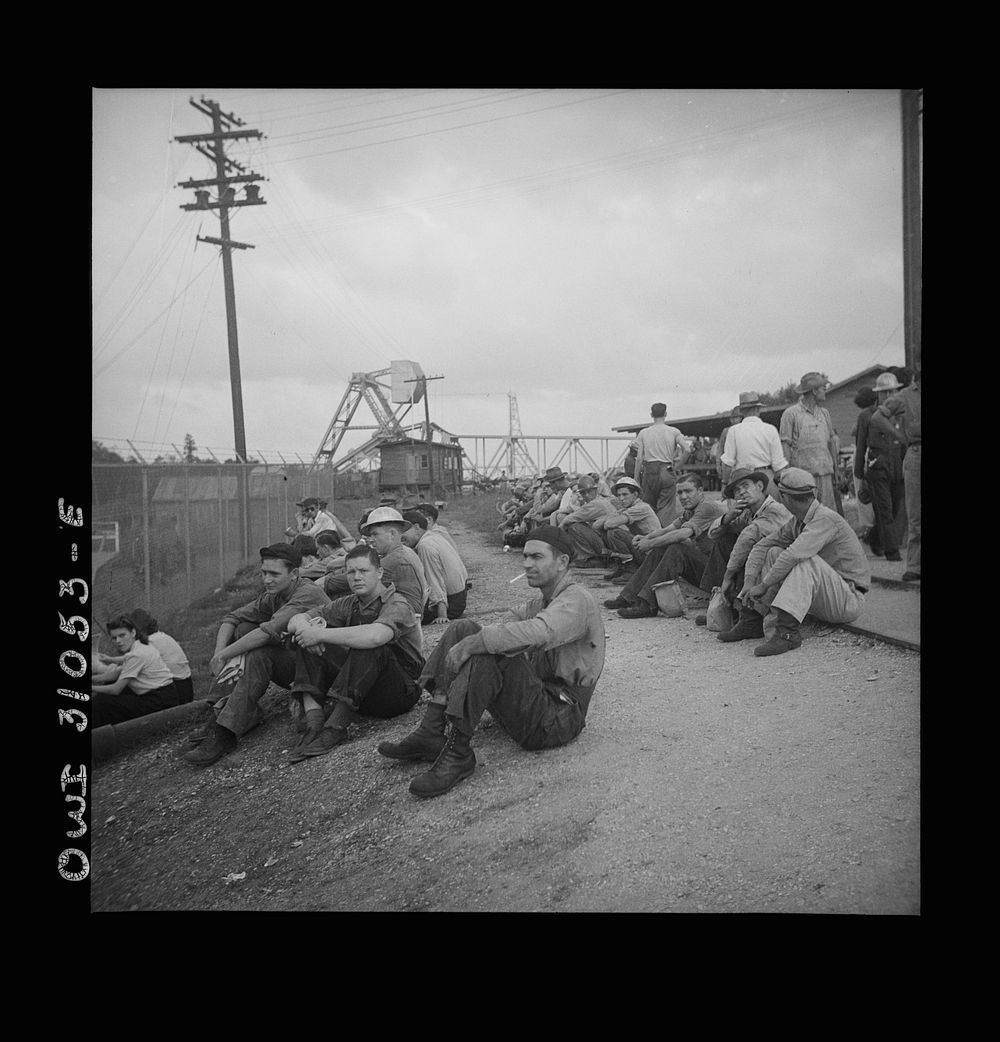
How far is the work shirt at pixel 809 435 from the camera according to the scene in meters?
3.44

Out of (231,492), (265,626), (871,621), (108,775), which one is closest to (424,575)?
(265,626)

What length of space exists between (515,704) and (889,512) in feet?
6.30

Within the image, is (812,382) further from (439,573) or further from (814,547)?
(439,573)

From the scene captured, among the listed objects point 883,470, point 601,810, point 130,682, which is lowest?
point 601,810

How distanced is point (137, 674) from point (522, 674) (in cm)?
163

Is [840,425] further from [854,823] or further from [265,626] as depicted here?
[265,626]

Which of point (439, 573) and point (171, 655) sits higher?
point (439, 573)

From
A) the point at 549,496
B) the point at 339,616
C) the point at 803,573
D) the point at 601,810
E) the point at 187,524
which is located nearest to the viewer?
the point at 601,810

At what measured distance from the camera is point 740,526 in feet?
11.3

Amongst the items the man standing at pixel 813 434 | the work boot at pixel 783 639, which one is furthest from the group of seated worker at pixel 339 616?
the man standing at pixel 813 434

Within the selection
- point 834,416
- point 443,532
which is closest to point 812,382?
point 834,416

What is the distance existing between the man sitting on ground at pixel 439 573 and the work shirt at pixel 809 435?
1.44 metres

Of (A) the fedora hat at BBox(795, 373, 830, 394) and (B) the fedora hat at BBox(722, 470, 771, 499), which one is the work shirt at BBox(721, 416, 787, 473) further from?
(A) the fedora hat at BBox(795, 373, 830, 394)

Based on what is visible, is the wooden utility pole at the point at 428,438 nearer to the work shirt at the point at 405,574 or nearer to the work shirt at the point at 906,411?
the work shirt at the point at 405,574
